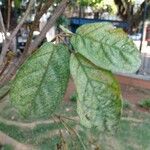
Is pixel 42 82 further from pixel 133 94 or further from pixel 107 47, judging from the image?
pixel 133 94

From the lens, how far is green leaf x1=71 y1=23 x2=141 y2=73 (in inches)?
21.5

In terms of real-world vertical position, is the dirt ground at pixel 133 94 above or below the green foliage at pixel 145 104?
below

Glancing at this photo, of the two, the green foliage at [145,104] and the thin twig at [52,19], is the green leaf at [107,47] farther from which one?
the green foliage at [145,104]

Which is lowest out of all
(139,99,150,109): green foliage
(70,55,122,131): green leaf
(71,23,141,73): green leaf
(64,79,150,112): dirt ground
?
(64,79,150,112): dirt ground

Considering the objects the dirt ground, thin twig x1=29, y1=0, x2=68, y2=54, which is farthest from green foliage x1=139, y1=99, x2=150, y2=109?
thin twig x1=29, y1=0, x2=68, y2=54

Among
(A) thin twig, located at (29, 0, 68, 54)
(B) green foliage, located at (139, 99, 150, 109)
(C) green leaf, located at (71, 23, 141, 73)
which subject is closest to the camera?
(C) green leaf, located at (71, 23, 141, 73)

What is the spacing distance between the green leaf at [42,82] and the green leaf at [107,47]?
0.10 feet

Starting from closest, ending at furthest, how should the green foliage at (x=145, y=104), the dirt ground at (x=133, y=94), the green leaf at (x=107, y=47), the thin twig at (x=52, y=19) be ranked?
the green leaf at (x=107, y=47) < the thin twig at (x=52, y=19) < the green foliage at (x=145, y=104) < the dirt ground at (x=133, y=94)

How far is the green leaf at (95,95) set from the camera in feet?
1.81

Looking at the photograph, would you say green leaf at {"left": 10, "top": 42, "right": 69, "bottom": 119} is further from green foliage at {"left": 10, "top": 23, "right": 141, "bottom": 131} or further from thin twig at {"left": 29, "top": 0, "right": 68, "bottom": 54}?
thin twig at {"left": 29, "top": 0, "right": 68, "bottom": 54}

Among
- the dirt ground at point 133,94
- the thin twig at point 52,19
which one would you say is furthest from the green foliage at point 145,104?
the thin twig at point 52,19

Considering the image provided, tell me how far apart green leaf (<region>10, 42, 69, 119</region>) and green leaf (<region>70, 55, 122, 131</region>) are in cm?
2

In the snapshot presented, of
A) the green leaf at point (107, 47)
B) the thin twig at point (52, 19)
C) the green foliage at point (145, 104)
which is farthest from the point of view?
the green foliage at point (145, 104)

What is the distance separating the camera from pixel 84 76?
1.82 ft
